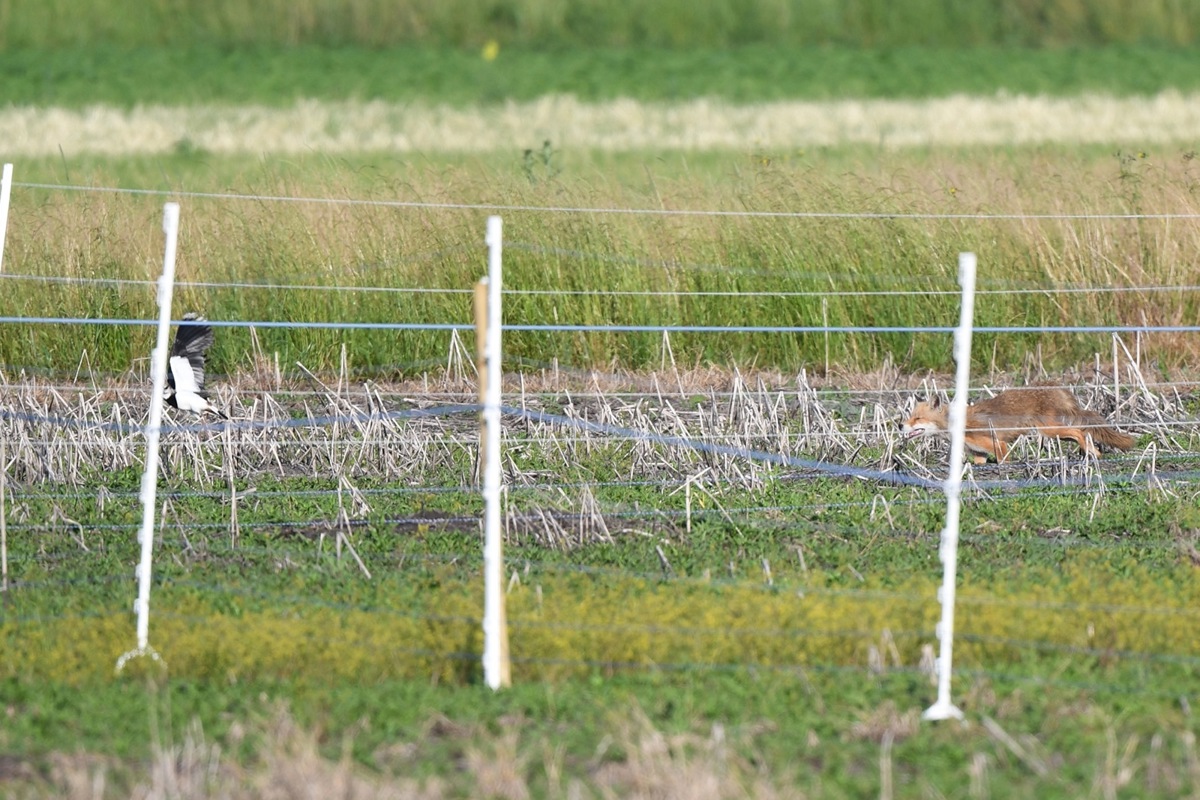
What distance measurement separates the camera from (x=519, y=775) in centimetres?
371

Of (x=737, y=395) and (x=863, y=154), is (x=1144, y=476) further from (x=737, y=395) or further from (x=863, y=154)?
(x=863, y=154)

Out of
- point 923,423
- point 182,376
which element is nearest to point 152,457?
point 182,376

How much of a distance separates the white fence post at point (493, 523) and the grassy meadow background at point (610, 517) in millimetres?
87

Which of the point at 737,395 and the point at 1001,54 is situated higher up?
the point at 1001,54

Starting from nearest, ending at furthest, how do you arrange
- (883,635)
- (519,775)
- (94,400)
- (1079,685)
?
(519,775)
(1079,685)
(883,635)
(94,400)

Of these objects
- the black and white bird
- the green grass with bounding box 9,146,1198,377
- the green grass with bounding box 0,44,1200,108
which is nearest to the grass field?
the black and white bird

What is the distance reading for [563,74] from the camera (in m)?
25.0

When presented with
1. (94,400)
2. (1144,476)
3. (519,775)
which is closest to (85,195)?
(94,400)

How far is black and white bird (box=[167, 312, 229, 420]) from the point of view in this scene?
7707mm

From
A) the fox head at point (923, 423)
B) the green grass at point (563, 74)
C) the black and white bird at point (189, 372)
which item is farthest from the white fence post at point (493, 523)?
the green grass at point (563, 74)

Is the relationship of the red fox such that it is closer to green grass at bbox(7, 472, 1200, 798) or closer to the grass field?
the grass field

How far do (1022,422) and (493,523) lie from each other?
3.59 meters

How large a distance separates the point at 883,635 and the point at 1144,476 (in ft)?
7.89

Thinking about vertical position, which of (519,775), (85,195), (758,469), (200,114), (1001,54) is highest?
(1001,54)
